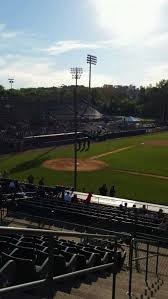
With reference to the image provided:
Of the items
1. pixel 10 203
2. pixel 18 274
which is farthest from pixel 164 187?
pixel 18 274

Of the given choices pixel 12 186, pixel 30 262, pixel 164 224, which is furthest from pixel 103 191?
pixel 30 262

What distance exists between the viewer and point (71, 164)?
4622 centimetres

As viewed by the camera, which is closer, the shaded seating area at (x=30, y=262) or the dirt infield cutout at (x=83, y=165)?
the shaded seating area at (x=30, y=262)

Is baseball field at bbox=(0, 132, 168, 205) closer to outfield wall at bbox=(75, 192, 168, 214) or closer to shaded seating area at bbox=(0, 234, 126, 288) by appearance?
outfield wall at bbox=(75, 192, 168, 214)

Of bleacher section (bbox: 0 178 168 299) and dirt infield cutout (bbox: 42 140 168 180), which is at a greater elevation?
bleacher section (bbox: 0 178 168 299)

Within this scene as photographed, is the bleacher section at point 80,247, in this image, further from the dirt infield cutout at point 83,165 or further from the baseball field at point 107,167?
the dirt infield cutout at point 83,165

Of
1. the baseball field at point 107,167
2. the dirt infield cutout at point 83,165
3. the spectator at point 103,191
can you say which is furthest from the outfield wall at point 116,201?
the dirt infield cutout at point 83,165

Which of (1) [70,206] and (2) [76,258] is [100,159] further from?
(2) [76,258]

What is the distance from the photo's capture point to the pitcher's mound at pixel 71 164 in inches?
1732

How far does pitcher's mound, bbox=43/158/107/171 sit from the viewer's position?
44.0 metres

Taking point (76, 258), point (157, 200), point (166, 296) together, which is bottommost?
point (157, 200)

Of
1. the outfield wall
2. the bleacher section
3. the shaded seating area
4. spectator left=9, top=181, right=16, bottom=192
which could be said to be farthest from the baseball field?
the shaded seating area

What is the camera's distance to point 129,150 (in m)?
58.4

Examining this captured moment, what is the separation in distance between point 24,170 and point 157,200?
1618cm
